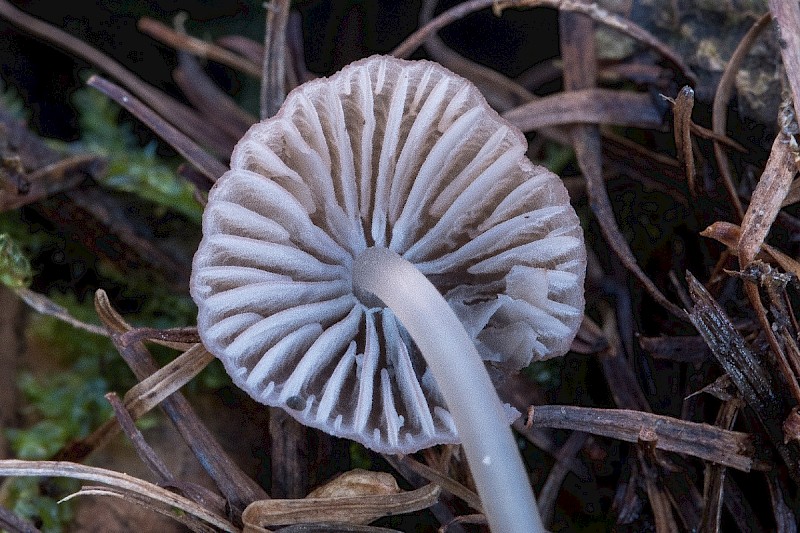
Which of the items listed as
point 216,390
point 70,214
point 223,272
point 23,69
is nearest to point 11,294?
point 70,214

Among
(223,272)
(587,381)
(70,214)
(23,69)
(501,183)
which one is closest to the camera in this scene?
(223,272)

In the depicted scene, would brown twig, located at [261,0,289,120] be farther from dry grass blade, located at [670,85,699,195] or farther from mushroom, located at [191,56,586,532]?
dry grass blade, located at [670,85,699,195]

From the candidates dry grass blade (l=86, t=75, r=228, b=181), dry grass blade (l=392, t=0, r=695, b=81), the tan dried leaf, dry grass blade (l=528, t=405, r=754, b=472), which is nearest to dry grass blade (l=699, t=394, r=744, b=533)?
dry grass blade (l=528, t=405, r=754, b=472)

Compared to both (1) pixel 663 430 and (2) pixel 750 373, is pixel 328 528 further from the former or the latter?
(2) pixel 750 373

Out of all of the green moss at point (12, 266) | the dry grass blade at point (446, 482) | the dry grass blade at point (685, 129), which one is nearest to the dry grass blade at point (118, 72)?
the green moss at point (12, 266)

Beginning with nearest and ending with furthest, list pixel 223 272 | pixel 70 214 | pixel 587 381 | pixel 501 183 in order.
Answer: pixel 223 272
pixel 501 183
pixel 587 381
pixel 70 214

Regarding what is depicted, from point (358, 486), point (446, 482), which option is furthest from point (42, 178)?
point (446, 482)

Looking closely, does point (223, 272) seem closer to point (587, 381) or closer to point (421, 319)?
point (421, 319)
